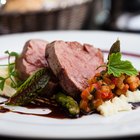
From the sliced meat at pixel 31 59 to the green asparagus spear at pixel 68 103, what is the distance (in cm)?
29

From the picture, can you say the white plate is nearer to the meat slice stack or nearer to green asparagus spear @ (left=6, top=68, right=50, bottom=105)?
green asparagus spear @ (left=6, top=68, right=50, bottom=105)

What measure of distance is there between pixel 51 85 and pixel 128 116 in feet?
1.80

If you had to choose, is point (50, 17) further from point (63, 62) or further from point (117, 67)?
point (117, 67)

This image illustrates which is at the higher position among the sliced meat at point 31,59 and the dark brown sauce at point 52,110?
the sliced meat at point 31,59

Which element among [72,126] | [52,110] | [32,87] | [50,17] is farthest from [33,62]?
[50,17]

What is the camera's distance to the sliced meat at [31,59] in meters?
2.76

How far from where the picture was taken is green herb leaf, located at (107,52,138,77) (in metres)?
2.47

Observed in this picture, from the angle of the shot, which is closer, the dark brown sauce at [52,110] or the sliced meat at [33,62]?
the dark brown sauce at [52,110]

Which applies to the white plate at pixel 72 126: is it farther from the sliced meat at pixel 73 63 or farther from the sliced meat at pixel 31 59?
the sliced meat at pixel 31 59

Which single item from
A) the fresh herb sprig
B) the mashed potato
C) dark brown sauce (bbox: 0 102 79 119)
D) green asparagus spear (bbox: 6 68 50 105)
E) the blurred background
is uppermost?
the blurred background

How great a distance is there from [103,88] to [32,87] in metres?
0.44

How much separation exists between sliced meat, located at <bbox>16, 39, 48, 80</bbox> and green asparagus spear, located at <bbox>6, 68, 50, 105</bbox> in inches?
5.3

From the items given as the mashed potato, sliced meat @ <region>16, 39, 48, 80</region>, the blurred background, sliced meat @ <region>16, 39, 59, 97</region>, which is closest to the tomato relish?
the mashed potato

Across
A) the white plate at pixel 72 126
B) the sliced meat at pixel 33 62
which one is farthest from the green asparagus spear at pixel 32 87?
the white plate at pixel 72 126
